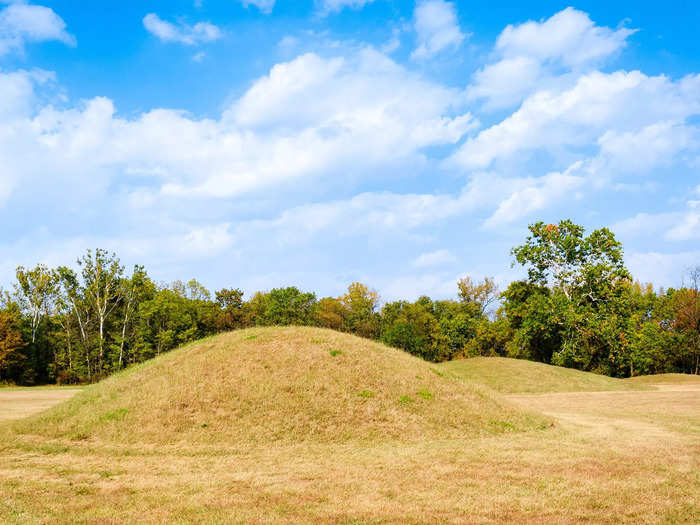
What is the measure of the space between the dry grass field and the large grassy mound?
0.23 ft

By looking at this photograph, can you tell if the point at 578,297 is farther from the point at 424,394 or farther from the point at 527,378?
the point at 424,394

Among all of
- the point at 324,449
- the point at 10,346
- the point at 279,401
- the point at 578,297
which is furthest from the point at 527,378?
the point at 10,346

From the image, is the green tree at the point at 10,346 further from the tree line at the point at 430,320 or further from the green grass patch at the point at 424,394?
the green grass patch at the point at 424,394

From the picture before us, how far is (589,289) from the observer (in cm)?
5719

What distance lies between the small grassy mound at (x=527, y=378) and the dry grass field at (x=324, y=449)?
1497 cm

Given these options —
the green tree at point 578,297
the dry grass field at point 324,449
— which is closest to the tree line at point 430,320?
the green tree at point 578,297

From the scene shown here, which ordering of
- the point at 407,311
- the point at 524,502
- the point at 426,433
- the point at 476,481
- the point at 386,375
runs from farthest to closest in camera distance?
the point at 407,311, the point at 386,375, the point at 426,433, the point at 476,481, the point at 524,502

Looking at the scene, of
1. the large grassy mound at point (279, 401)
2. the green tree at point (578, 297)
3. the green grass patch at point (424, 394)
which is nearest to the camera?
the large grassy mound at point (279, 401)

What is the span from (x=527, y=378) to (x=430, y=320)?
43677 millimetres

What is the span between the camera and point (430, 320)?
8669 cm

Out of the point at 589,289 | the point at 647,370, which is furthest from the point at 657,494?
the point at 647,370

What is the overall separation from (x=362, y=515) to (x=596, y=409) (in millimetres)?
23171

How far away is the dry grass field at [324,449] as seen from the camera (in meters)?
9.12

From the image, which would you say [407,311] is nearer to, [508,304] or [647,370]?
[508,304]
